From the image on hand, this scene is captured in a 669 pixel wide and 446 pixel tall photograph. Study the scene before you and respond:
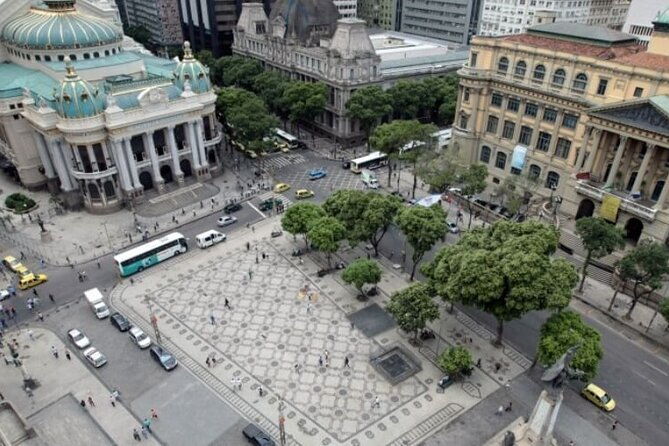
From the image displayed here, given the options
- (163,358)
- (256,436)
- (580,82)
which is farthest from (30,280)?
(580,82)

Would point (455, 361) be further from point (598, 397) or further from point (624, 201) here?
point (624, 201)

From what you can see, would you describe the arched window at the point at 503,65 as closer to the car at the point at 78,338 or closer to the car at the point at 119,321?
the car at the point at 119,321

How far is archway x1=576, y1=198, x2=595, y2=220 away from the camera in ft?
263

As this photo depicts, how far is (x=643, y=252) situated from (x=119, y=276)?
71.8 meters

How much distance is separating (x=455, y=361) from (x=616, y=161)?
146 ft

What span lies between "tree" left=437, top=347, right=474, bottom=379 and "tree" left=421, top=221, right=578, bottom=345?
541 centimetres

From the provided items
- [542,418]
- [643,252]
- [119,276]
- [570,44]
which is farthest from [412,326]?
[570,44]

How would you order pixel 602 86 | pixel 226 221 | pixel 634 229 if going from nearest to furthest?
pixel 634 229 < pixel 602 86 < pixel 226 221

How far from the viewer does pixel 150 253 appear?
2938 inches

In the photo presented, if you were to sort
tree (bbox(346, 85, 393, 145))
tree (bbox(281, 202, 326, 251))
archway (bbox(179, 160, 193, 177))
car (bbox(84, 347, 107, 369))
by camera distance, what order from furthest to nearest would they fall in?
tree (bbox(346, 85, 393, 145))
archway (bbox(179, 160, 193, 177))
tree (bbox(281, 202, 326, 251))
car (bbox(84, 347, 107, 369))

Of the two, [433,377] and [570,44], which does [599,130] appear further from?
[433,377]

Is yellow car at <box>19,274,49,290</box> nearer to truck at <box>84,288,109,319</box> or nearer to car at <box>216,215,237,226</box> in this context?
truck at <box>84,288,109,319</box>

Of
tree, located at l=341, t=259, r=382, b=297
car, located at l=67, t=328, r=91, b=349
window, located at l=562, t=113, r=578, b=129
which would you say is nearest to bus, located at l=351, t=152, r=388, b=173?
window, located at l=562, t=113, r=578, b=129

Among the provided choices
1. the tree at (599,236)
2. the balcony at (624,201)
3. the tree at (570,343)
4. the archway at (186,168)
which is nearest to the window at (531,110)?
the balcony at (624,201)
